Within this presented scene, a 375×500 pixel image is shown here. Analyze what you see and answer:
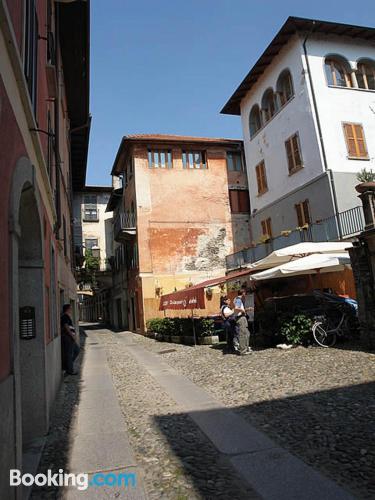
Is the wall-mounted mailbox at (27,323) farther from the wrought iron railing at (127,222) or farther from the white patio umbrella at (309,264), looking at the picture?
the wrought iron railing at (127,222)

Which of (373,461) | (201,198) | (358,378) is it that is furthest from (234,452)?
(201,198)

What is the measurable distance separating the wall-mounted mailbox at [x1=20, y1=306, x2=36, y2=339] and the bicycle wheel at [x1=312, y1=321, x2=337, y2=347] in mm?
7172

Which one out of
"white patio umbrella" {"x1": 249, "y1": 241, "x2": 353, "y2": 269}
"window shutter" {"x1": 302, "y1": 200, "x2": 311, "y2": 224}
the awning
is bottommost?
the awning

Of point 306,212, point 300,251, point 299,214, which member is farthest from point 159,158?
point 300,251

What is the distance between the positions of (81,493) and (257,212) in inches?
829

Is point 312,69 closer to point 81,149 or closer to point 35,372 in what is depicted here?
point 81,149

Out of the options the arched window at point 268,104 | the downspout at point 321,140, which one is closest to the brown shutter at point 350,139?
the downspout at point 321,140

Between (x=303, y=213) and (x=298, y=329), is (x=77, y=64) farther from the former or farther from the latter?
(x=298, y=329)

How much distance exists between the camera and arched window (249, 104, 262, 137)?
75.5 feet

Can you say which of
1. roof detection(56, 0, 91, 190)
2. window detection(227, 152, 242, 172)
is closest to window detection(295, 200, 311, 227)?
window detection(227, 152, 242, 172)

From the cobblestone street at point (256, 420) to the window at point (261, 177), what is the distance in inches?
565

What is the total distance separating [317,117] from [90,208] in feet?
87.1

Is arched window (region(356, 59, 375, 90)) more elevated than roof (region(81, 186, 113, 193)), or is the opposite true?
roof (region(81, 186, 113, 193))

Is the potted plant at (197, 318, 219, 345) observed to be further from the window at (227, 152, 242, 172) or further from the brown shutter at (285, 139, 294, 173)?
the window at (227, 152, 242, 172)
